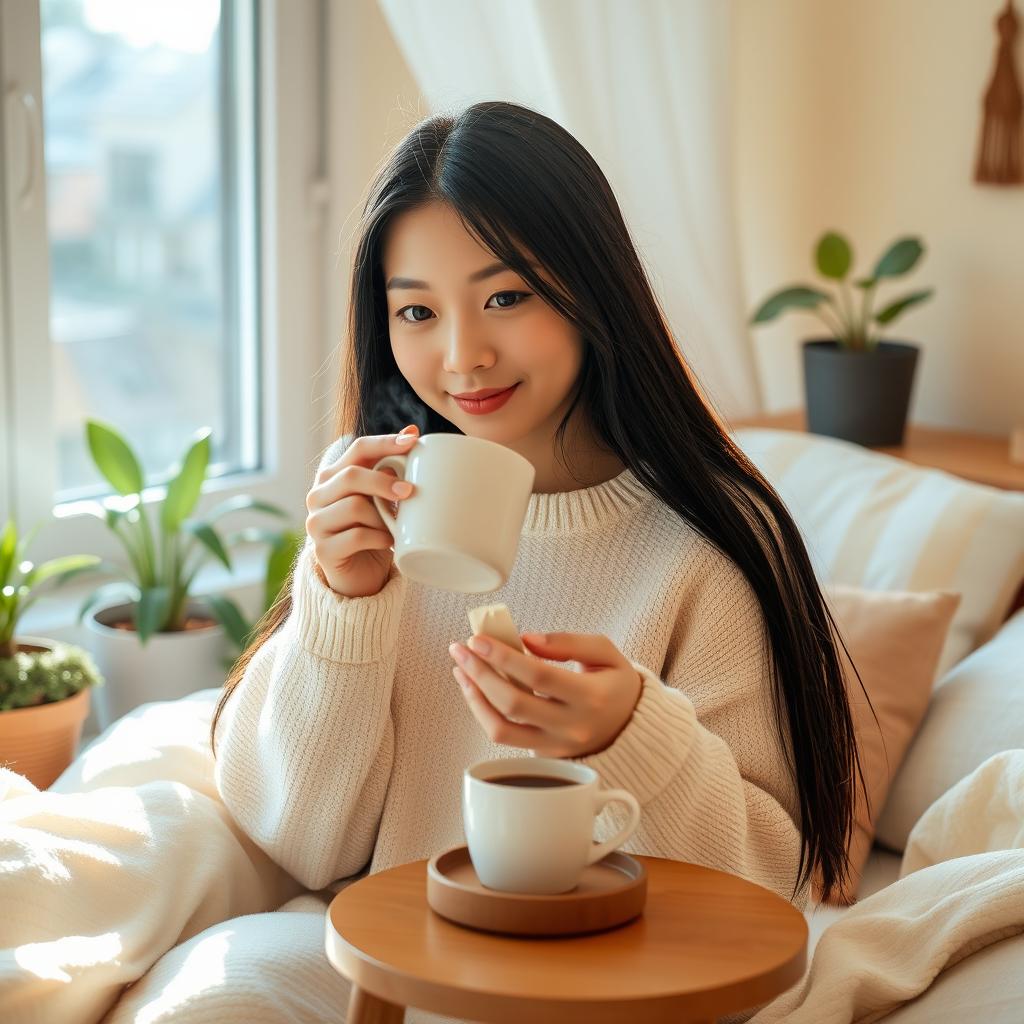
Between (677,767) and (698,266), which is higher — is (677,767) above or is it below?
below

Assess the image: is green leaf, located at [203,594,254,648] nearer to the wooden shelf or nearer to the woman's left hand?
the wooden shelf

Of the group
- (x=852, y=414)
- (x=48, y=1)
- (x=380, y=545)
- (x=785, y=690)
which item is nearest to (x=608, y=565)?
(x=785, y=690)

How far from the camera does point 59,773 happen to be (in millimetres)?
1794

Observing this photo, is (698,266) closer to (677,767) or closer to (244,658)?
(244,658)

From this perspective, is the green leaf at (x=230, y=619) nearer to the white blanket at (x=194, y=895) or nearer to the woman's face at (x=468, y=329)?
the white blanket at (x=194, y=895)

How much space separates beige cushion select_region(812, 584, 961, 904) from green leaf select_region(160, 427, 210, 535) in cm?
93

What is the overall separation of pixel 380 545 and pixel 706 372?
1.64m

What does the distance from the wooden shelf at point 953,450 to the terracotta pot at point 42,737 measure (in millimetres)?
1097

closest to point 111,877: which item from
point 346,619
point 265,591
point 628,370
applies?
point 346,619

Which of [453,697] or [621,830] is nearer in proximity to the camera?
[621,830]

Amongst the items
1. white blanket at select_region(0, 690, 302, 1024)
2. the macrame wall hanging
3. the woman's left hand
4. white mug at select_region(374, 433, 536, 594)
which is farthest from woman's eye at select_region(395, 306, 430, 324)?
the macrame wall hanging

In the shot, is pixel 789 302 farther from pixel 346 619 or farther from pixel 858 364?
pixel 346 619

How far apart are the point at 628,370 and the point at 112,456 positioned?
42.1 inches

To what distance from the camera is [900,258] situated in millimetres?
2412
